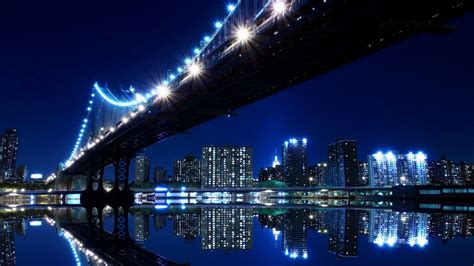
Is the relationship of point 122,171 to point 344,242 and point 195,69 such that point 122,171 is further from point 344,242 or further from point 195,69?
point 344,242

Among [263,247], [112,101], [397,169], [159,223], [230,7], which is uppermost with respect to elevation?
[112,101]

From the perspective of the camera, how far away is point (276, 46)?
26375mm

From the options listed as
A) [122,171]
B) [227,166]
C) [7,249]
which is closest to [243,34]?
[7,249]

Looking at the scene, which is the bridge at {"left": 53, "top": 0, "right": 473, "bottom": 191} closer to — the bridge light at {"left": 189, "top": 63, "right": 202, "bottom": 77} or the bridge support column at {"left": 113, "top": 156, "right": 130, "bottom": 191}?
the bridge light at {"left": 189, "top": 63, "right": 202, "bottom": 77}

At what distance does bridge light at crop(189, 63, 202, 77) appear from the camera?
35.8 meters

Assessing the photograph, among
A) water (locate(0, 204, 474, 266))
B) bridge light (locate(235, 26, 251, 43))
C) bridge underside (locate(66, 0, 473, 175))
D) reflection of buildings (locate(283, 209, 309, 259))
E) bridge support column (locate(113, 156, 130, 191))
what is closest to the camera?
water (locate(0, 204, 474, 266))

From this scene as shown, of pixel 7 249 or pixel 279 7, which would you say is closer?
pixel 7 249

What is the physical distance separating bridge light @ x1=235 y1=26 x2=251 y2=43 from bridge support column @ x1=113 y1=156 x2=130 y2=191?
5007 cm

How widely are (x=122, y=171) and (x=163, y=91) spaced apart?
37656 millimetres

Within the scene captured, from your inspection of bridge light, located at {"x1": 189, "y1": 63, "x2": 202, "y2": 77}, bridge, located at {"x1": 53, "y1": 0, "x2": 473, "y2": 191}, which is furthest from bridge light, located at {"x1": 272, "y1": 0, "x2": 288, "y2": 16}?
bridge light, located at {"x1": 189, "y1": 63, "x2": 202, "y2": 77}

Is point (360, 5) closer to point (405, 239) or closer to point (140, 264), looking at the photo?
point (405, 239)

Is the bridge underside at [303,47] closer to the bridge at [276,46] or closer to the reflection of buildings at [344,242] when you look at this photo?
the bridge at [276,46]

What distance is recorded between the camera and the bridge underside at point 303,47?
68.3 feet

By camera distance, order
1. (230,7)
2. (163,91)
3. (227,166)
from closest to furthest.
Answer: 1. (230,7)
2. (163,91)
3. (227,166)
